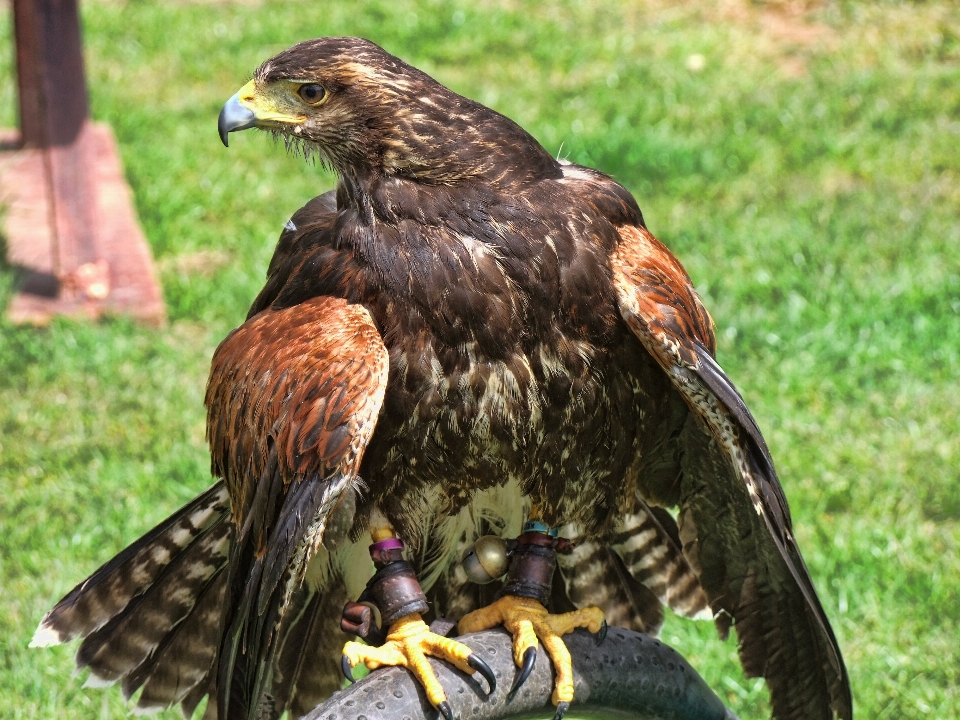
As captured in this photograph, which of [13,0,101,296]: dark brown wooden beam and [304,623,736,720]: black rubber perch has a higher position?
[304,623,736,720]: black rubber perch

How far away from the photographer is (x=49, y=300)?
21.3ft

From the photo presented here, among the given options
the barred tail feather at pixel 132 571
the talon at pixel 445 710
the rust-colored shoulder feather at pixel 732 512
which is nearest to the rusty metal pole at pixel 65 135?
the barred tail feather at pixel 132 571

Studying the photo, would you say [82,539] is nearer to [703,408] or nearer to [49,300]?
[49,300]

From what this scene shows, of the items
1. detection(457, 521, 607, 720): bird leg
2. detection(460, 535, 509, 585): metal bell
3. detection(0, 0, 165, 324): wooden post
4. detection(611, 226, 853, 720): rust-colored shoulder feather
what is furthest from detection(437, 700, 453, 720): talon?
detection(0, 0, 165, 324): wooden post

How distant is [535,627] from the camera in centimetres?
313

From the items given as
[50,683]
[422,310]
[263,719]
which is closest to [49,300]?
[50,683]

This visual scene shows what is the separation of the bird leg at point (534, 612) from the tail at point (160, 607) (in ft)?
2.16

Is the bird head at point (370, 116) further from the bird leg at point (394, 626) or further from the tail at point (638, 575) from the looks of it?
the tail at point (638, 575)

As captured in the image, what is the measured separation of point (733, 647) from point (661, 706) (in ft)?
5.09

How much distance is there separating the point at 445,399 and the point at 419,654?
56 centimetres

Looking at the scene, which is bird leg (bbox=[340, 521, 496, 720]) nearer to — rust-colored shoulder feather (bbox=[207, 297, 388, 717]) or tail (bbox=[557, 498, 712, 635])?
rust-colored shoulder feather (bbox=[207, 297, 388, 717])

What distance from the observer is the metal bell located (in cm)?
335

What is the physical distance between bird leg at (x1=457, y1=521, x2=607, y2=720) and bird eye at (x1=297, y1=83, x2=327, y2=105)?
114cm

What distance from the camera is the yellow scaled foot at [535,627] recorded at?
9.59ft
